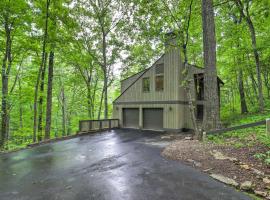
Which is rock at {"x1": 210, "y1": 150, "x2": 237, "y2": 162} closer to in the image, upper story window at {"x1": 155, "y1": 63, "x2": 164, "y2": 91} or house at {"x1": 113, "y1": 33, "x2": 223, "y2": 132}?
house at {"x1": 113, "y1": 33, "x2": 223, "y2": 132}

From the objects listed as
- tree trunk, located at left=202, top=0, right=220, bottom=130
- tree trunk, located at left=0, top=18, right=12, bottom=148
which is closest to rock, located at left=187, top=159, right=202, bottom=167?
tree trunk, located at left=202, top=0, right=220, bottom=130

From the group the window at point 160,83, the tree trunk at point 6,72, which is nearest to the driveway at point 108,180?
the tree trunk at point 6,72

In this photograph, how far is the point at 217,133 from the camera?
19.9 ft

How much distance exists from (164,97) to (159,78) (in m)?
1.61

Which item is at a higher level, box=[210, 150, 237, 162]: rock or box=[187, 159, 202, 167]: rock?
box=[210, 150, 237, 162]: rock

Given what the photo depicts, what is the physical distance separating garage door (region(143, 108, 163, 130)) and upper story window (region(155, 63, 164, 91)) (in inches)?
68.9

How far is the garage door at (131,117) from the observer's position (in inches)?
555

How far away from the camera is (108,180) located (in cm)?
375

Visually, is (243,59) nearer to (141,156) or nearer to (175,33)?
(175,33)

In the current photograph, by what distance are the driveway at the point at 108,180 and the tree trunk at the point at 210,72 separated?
2.99 metres

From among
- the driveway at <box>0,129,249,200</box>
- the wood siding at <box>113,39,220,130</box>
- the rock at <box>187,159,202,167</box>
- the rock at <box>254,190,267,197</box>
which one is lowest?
the driveway at <box>0,129,249,200</box>

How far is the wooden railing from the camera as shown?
11.4 metres

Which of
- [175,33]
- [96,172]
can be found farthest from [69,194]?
[175,33]

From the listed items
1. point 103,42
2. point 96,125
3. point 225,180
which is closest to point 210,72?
point 225,180
